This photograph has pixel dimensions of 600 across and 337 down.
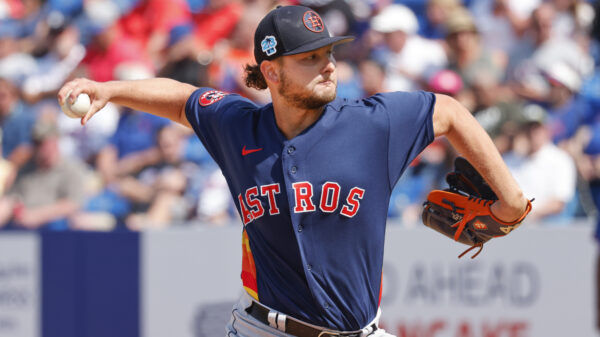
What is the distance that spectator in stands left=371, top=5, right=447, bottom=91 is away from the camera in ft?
26.6

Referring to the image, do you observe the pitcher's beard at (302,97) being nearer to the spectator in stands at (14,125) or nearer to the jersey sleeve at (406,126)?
the jersey sleeve at (406,126)

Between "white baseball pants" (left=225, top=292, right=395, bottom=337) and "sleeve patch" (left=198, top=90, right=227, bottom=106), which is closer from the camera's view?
"white baseball pants" (left=225, top=292, right=395, bottom=337)

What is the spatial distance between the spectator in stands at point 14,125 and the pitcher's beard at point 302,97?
5467 millimetres

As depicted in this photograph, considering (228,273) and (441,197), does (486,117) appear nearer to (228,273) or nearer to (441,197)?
(228,273)

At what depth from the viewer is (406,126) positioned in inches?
129

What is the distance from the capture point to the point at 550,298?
20.3 ft

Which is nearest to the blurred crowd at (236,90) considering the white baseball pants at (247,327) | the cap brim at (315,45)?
the white baseball pants at (247,327)

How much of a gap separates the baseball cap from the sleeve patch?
13.3 inches

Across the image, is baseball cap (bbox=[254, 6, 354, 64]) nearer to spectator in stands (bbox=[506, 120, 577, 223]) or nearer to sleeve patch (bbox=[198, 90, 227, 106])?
sleeve patch (bbox=[198, 90, 227, 106])

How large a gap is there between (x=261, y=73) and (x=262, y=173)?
501 millimetres

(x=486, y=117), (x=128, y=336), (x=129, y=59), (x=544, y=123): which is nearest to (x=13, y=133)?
(x=129, y=59)

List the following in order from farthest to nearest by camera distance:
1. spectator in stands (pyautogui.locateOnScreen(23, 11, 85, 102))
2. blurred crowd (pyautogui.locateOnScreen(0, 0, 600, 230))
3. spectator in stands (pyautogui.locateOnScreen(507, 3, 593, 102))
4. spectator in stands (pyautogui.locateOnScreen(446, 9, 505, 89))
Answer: spectator in stands (pyautogui.locateOnScreen(23, 11, 85, 102)), spectator in stands (pyautogui.locateOnScreen(446, 9, 505, 89)), spectator in stands (pyautogui.locateOnScreen(507, 3, 593, 102)), blurred crowd (pyautogui.locateOnScreen(0, 0, 600, 230))

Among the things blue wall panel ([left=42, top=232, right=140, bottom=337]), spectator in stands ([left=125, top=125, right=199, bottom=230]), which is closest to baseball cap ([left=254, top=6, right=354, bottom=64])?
blue wall panel ([left=42, top=232, right=140, bottom=337])

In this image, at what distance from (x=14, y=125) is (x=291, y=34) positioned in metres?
6.05
